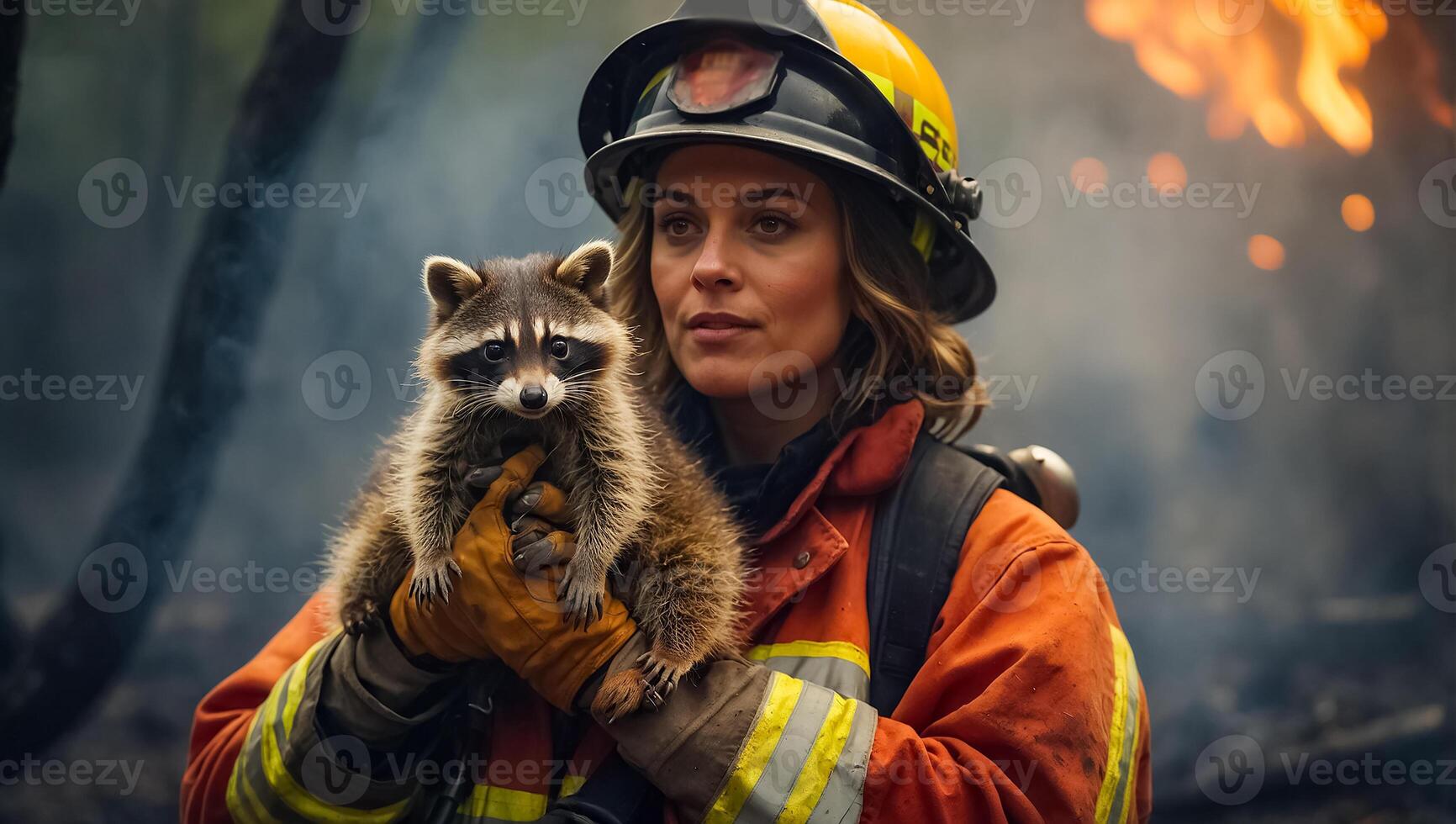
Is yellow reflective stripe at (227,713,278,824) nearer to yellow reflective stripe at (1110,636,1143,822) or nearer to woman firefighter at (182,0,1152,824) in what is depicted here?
woman firefighter at (182,0,1152,824)

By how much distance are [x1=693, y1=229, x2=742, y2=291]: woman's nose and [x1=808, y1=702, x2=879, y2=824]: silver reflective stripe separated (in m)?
1.21

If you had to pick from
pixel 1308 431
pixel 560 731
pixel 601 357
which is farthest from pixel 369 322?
pixel 1308 431

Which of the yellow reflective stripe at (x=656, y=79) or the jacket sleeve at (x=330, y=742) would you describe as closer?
the jacket sleeve at (x=330, y=742)

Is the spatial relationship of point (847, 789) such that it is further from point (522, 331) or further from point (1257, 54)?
point (1257, 54)

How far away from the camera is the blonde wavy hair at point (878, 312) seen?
2520 millimetres

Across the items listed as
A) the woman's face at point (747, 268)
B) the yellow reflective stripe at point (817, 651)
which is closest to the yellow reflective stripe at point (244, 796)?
the yellow reflective stripe at point (817, 651)

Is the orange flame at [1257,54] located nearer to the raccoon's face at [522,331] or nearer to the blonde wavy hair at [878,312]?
the blonde wavy hair at [878,312]

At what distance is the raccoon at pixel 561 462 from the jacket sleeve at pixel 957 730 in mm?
240

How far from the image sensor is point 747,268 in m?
2.40

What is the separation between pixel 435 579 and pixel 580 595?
363 millimetres

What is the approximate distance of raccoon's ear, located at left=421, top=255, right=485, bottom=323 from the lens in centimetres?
241

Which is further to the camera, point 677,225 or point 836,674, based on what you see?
point 677,225

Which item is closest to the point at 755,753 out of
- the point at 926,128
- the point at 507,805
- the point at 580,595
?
the point at 580,595

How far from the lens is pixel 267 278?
380cm
